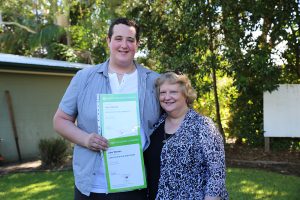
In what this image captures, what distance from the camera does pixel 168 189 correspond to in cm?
277

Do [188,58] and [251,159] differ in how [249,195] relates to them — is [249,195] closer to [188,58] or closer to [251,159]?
[251,159]

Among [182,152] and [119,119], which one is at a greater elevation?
[119,119]

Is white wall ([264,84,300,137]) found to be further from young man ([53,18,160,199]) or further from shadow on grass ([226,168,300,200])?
young man ([53,18,160,199])

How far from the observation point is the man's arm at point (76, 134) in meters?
2.68

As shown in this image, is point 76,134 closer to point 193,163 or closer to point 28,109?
point 193,163

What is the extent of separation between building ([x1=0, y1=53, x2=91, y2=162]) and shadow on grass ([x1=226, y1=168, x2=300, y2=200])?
5.46m

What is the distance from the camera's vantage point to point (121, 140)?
2.76m

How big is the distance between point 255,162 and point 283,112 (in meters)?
1.76

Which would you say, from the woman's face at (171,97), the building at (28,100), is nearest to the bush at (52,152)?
the building at (28,100)

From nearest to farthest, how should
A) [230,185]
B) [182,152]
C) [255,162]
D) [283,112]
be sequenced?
[182,152] → [230,185] → [255,162] → [283,112]

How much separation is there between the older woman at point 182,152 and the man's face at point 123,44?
0.28 m

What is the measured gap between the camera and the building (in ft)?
34.1

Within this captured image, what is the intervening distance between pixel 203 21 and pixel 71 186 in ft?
15.7

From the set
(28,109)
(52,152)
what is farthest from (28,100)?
(52,152)
